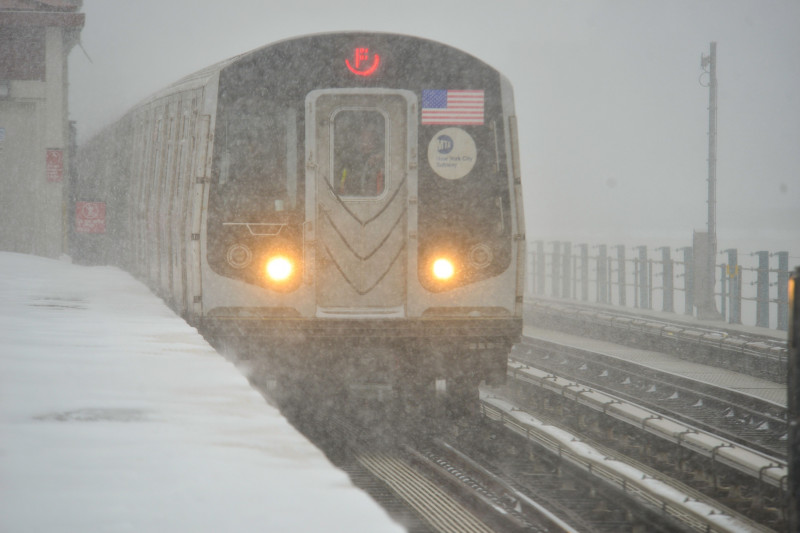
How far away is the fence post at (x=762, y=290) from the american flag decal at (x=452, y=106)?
10.5 metres

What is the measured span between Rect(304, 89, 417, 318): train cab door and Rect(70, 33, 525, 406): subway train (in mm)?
11

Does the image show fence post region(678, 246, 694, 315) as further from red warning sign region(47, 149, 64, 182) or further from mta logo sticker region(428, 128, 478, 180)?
mta logo sticker region(428, 128, 478, 180)

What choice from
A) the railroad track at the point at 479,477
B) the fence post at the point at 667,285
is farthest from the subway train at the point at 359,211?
the fence post at the point at 667,285

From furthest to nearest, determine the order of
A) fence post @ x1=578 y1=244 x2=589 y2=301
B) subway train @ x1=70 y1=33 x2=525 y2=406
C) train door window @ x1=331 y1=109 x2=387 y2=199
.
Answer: fence post @ x1=578 y1=244 x2=589 y2=301 < train door window @ x1=331 y1=109 x2=387 y2=199 < subway train @ x1=70 y1=33 x2=525 y2=406

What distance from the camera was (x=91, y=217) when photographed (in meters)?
18.3

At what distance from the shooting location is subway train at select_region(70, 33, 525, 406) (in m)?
8.07

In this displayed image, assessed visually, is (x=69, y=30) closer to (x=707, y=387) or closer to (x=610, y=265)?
(x=610, y=265)

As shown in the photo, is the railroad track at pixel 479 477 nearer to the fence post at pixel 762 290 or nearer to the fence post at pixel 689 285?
the fence post at pixel 762 290

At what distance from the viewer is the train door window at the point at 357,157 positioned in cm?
818

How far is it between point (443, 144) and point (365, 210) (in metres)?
0.87

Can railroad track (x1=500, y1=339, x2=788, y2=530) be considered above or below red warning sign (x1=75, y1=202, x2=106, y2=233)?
below

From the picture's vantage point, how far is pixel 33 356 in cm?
524

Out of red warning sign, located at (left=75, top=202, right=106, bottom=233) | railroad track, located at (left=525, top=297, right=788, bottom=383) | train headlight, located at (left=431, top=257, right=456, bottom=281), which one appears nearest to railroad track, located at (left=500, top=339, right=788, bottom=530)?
railroad track, located at (left=525, top=297, right=788, bottom=383)

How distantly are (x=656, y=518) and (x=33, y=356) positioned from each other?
11.9 feet
